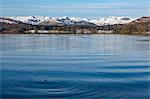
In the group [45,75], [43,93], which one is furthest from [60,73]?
[43,93]

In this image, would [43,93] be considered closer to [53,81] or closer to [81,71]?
[53,81]

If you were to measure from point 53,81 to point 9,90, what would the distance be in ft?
5.23

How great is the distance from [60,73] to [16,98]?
146 inches

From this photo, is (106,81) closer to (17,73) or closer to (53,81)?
(53,81)

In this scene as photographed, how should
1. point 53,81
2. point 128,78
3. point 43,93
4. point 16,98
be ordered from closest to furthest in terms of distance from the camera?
point 16,98 → point 43,93 → point 53,81 → point 128,78

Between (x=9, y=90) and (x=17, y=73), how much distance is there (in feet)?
8.50

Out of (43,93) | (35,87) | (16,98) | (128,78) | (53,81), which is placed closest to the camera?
(16,98)

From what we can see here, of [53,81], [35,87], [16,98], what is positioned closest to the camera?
[16,98]

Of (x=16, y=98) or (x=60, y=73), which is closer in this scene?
(x=16, y=98)

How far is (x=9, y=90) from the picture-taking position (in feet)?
25.6

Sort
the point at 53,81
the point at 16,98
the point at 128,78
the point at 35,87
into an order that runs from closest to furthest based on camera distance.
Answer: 1. the point at 16,98
2. the point at 35,87
3. the point at 53,81
4. the point at 128,78

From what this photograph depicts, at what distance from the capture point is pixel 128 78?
10.1 m

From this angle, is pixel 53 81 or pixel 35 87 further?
pixel 53 81

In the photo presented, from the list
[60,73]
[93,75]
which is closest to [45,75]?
[60,73]
